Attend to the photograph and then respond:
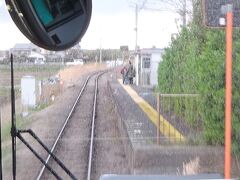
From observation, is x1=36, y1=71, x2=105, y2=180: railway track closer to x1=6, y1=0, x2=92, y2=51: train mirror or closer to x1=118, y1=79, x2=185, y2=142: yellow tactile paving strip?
x1=118, y1=79, x2=185, y2=142: yellow tactile paving strip

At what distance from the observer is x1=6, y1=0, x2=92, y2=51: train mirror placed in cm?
146

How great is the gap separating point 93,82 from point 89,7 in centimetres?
100

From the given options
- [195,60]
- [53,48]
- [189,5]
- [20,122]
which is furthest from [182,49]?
[53,48]

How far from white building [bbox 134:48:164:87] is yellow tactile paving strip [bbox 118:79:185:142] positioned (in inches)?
3.3

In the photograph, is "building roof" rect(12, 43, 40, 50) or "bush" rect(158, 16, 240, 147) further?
"bush" rect(158, 16, 240, 147)

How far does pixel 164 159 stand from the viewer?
120 inches

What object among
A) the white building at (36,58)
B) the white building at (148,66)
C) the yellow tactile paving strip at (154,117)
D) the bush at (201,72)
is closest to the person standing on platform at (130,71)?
the white building at (148,66)

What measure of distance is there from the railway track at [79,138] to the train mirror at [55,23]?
40.8 inches

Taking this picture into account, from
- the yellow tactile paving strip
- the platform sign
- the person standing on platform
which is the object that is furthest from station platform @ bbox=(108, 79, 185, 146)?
the platform sign

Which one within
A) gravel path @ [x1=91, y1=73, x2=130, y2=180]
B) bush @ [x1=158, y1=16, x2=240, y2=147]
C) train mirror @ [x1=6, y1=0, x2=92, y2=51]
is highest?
train mirror @ [x1=6, y1=0, x2=92, y2=51]

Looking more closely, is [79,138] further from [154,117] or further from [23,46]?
[23,46]

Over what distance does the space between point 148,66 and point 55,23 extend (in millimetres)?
1367

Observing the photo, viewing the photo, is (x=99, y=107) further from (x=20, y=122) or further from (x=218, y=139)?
(x=20, y=122)

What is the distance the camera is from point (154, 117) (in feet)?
9.16
